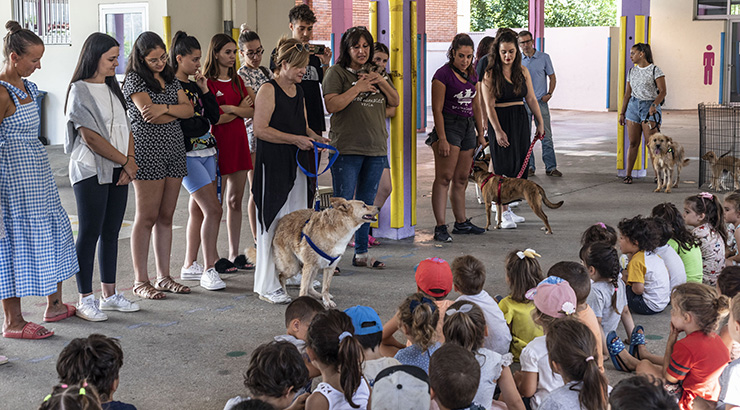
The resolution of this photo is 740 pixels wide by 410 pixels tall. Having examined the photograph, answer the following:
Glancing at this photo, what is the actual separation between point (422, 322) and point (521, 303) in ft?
2.91

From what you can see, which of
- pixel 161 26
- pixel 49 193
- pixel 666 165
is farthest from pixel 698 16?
pixel 49 193

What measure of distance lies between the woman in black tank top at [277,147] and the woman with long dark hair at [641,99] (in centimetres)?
612

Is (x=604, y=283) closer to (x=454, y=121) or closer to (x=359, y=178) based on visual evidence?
(x=359, y=178)

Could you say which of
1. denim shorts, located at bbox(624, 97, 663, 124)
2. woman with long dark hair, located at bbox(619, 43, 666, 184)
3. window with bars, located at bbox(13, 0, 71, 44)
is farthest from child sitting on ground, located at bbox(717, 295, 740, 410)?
window with bars, located at bbox(13, 0, 71, 44)

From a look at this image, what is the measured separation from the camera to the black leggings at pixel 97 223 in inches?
200

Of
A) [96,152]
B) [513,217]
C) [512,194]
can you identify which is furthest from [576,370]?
[513,217]

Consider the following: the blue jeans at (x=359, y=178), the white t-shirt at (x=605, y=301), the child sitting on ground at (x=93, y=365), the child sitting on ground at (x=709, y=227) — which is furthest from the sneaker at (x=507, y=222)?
the child sitting on ground at (x=93, y=365)

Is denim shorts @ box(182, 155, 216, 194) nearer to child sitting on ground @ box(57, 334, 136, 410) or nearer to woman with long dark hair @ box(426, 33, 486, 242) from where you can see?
woman with long dark hair @ box(426, 33, 486, 242)

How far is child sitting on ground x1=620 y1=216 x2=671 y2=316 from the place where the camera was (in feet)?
16.8

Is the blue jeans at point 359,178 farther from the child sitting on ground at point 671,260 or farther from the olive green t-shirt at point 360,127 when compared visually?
the child sitting on ground at point 671,260

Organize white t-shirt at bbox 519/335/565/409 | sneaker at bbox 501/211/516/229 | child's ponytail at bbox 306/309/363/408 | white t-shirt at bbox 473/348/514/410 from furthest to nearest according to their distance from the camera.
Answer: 1. sneaker at bbox 501/211/516/229
2. white t-shirt at bbox 519/335/565/409
3. white t-shirt at bbox 473/348/514/410
4. child's ponytail at bbox 306/309/363/408

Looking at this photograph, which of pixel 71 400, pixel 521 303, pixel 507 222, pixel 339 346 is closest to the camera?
pixel 71 400

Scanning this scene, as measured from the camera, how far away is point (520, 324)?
4266 mm

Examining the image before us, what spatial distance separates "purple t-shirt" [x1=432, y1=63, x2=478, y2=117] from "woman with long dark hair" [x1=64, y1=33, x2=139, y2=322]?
311 cm
